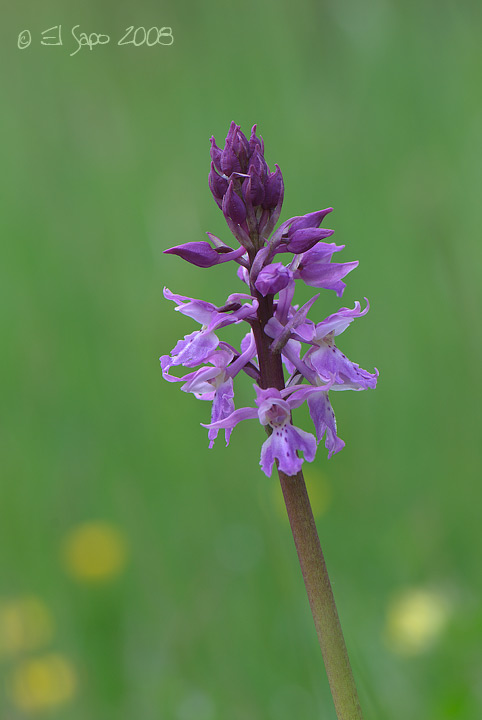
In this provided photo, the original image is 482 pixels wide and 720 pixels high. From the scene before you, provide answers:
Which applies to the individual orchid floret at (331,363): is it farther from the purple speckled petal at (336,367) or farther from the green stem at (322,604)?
the green stem at (322,604)

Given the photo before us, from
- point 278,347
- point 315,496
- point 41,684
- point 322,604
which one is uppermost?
point 278,347

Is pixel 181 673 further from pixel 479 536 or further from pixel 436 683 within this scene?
pixel 479 536

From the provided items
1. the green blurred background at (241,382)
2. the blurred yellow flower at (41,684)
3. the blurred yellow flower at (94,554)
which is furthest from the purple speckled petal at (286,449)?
the blurred yellow flower at (94,554)

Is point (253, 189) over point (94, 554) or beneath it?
over

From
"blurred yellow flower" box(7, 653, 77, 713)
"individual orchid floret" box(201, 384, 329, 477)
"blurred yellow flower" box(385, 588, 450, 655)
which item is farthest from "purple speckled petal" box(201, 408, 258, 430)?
"blurred yellow flower" box(7, 653, 77, 713)

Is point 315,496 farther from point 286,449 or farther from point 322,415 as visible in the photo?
point 286,449

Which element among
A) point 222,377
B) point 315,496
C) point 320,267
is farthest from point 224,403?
point 315,496
